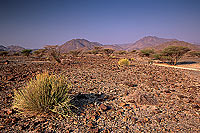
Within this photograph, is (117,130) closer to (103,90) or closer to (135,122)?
(135,122)

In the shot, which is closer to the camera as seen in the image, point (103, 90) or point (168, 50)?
point (103, 90)

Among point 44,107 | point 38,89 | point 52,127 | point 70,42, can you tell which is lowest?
point 52,127

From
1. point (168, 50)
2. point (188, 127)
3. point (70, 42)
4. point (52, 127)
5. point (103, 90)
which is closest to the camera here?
point (52, 127)

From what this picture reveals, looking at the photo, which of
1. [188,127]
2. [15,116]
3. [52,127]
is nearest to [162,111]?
[188,127]

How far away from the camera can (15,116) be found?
2.72m

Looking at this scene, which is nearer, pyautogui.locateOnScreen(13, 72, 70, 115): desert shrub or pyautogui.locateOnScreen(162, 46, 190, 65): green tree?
pyautogui.locateOnScreen(13, 72, 70, 115): desert shrub

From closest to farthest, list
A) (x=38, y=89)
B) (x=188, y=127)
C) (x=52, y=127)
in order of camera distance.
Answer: (x=52, y=127) → (x=188, y=127) → (x=38, y=89)

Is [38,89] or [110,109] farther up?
[38,89]

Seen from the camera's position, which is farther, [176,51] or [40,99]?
[176,51]

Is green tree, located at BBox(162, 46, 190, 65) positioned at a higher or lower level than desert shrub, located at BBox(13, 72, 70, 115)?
higher

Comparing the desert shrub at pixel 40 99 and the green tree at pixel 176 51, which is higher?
the green tree at pixel 176 51

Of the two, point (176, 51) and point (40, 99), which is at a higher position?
point (176, 51)

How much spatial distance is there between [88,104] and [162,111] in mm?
2123

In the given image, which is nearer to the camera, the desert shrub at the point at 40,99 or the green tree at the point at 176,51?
the desert shrub at the point at 40,99
